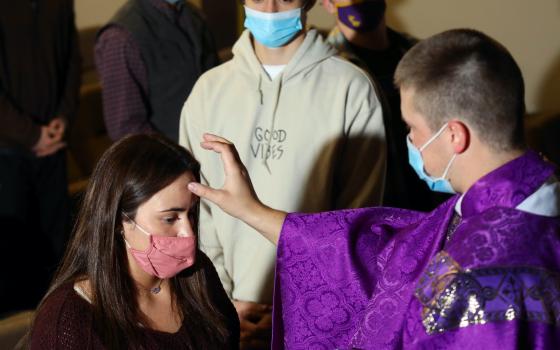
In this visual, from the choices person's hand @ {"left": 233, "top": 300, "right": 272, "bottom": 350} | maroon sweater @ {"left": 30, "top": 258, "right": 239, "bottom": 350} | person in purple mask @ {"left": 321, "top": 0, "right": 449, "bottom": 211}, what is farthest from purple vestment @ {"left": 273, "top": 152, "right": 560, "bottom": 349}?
person in purple mask @ {"left": 321, "top": 0, "right": 449, "bottom": 211}

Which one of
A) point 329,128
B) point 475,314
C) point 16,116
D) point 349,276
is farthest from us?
point 16,116

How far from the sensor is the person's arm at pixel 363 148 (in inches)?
96.5

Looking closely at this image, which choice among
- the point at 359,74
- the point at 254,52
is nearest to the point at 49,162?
the point at 254,52

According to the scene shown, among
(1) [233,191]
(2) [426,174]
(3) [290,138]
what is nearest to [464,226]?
(2) [426,174]

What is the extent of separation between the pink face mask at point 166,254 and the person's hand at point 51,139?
1759 millimetres

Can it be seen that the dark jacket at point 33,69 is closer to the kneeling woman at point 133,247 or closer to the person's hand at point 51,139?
the person's hand at point 51,139

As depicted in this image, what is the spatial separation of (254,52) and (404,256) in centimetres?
93

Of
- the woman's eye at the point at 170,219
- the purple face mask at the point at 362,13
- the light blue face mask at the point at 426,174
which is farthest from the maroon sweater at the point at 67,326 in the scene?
the purple face mask at the point at 362,13

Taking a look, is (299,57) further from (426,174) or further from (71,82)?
(71,82)

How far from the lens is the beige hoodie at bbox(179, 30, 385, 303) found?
2455 mm

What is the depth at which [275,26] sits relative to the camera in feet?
8.21

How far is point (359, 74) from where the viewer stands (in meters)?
2.48

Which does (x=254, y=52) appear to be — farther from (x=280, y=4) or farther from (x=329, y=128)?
(x=329, y=128)

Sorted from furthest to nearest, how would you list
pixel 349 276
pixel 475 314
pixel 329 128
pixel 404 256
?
pixel 329 128 < pixel 349 276 < pixel 404 256 < pixel 475 314
